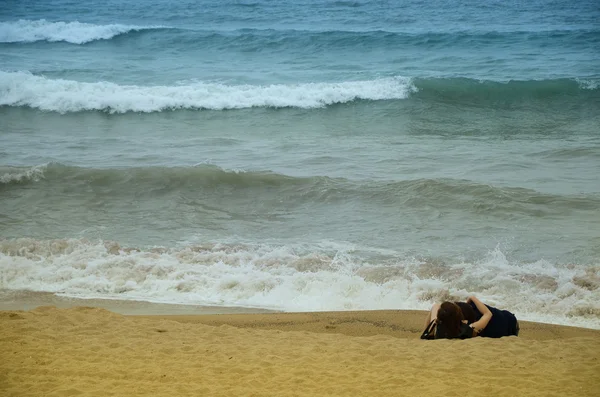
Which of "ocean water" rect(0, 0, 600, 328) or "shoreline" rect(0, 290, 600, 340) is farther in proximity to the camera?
"ocean water" rect(0, 0, 600, 328)

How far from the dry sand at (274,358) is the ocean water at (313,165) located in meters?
1.35

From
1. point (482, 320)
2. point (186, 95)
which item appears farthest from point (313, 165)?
point (186, 95)

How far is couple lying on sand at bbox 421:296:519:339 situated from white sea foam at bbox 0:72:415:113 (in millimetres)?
14595

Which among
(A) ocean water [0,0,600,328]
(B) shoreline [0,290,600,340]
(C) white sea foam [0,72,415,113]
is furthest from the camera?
(C) white sea foam [0,72,415,113]

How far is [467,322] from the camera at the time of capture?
686 centimetres

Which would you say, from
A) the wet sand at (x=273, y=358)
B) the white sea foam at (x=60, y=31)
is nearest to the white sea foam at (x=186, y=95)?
the white sea foam at (x=60, y=31)

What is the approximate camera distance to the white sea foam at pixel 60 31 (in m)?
32.2

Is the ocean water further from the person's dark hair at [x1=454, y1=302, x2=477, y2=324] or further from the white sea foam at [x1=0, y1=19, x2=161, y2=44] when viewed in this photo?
the person's dark hair at [x1=454, y1=302, x2=477, y2=324]

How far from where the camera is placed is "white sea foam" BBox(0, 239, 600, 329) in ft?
27.5

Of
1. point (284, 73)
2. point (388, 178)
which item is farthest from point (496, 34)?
point (388, 178)

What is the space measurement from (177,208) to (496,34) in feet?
66.2

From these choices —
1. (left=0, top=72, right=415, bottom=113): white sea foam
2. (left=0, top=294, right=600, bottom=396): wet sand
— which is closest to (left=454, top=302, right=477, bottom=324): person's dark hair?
(left=0, top=294, right=600, bottom=396): wet sand

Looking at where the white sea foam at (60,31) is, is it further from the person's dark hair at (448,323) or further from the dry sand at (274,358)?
the person's dark hair at (448,323)

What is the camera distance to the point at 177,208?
12.5m
